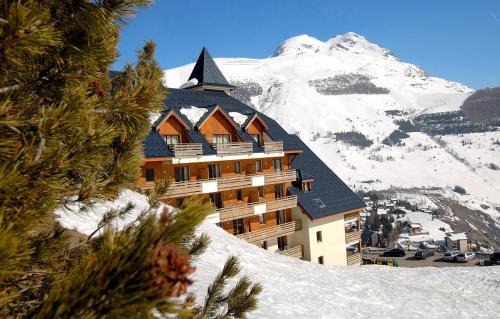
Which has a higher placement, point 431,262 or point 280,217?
point 280,217

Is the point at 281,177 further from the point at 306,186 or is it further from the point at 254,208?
the point at 306,186

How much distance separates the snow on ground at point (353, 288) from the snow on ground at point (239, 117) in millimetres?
11043

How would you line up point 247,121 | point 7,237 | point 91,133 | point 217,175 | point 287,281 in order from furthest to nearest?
point 247,121
point 217,175
point 287,281
point 91,133
point 7,237

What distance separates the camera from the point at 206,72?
111 ft

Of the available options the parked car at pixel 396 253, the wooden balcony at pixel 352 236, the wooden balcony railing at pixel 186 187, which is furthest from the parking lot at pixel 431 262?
Answer: the wooden balcony railing at pixel 186 187

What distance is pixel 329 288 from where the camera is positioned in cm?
1509

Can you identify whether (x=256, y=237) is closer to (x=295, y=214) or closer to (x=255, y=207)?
(x=255, y=207)

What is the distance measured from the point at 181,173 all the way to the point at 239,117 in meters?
7.23

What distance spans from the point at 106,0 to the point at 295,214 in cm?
2867

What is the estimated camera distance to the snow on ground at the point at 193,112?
26516mm

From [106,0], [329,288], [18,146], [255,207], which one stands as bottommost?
[329,288]

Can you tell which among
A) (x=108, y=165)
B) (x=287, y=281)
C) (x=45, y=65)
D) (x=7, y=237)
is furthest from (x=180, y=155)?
(x=7, y=237)

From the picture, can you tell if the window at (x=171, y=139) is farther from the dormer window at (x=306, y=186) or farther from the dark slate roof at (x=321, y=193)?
the dormer window at (x=306, y=186)

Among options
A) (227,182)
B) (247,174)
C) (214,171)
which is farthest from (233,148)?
(247,174)
